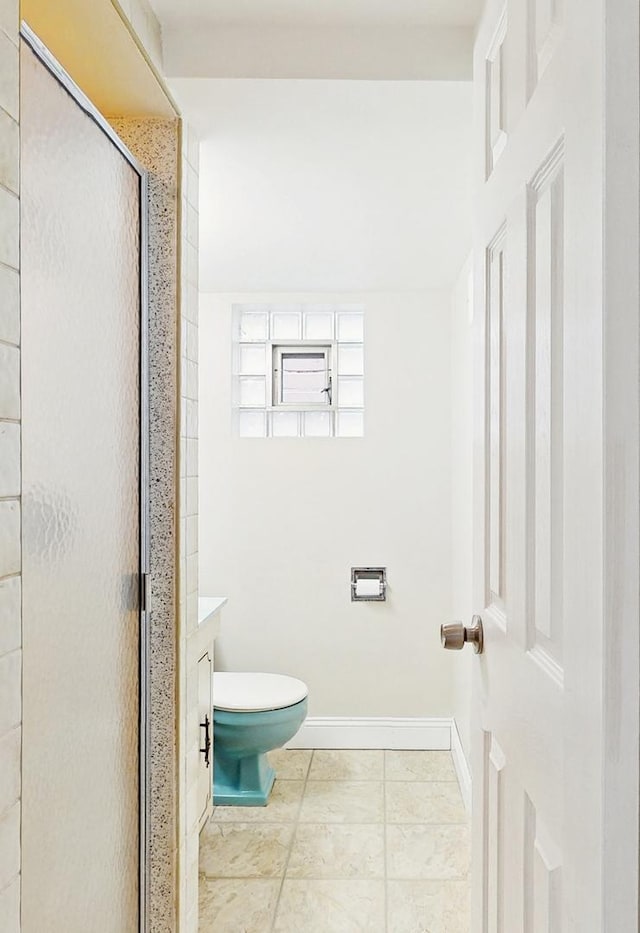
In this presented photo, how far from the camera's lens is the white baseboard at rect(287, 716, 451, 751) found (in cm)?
382

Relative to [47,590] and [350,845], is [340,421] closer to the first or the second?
[350,845]

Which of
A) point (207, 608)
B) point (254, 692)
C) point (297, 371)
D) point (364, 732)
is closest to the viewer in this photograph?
point (207, 608)

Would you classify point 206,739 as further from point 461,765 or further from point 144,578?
point 461,765

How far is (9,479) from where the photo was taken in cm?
102

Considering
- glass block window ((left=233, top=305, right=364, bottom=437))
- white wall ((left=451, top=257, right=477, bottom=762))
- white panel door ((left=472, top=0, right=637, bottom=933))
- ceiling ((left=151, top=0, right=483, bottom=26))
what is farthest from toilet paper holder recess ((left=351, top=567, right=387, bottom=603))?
ceiling ((left=151, top=0, right=483, bottom=26))

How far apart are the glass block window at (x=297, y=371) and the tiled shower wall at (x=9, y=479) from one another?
2.94m

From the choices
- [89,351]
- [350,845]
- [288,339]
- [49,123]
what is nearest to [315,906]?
[350,845]

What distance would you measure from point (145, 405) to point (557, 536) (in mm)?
1276

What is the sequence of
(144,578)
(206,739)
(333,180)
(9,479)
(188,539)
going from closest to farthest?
1. (9,479)
2. (144,578)
3. (188,539)
4. (333,180)
5. (206,739)

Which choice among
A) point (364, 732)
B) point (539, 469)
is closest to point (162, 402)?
point (539, 469)

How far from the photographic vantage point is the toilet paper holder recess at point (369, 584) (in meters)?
3.83

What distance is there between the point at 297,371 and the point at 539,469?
3.17 meters

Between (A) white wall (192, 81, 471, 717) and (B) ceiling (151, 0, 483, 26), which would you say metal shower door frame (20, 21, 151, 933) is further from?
(A) white wall (192, 81, 471, 717)

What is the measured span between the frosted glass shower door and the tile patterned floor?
769mm
